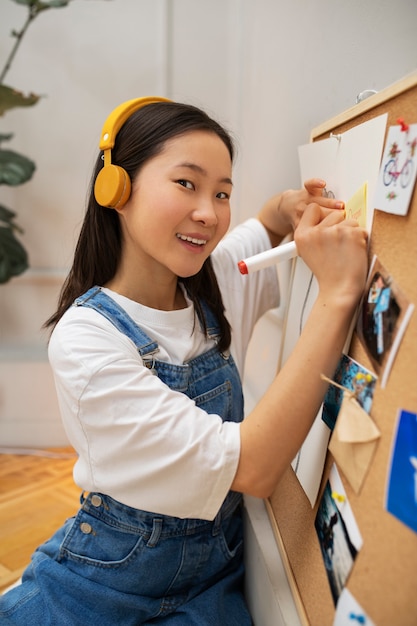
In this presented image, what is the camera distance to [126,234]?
90 cm

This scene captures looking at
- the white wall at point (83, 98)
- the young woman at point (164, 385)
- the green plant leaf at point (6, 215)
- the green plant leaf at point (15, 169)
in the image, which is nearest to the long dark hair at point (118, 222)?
the young woman at point (164, 385)

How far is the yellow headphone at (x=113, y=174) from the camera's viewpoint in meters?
0.80

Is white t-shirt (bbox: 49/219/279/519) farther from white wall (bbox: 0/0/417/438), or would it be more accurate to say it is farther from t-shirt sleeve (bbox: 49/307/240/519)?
white wall (bbox: 0/0/417/438)

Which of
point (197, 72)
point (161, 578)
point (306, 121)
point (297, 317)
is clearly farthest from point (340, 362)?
point (197, 72)

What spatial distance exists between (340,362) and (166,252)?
0.32m

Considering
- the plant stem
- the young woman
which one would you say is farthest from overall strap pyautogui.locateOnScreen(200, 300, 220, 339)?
the plant stem

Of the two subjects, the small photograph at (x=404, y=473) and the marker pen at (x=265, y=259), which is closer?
the small photograph at (x=404, y=473)

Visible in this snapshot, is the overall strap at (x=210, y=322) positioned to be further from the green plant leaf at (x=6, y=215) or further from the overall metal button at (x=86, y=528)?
the green plant leaf at (x=6, y=215)

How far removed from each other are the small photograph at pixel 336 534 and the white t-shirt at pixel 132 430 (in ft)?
0.37

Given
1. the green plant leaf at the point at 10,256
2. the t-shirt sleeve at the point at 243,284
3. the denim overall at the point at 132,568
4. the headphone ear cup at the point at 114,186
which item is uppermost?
the headphone ear cup at the point at 114,186

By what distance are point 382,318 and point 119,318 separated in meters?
0.41

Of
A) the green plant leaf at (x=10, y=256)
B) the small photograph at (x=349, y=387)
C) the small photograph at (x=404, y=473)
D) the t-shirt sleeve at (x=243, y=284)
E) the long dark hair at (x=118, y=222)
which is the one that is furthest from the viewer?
the green plant leaf at (x=10, y=256)

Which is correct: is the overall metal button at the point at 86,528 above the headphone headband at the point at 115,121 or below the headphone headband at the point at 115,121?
below

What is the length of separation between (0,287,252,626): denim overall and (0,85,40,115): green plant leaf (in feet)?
3.50
